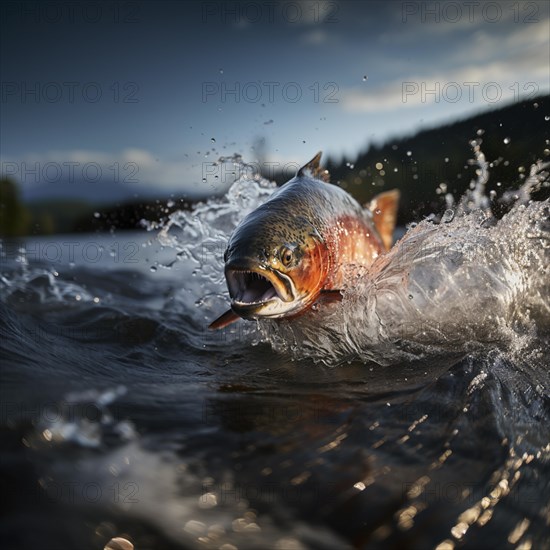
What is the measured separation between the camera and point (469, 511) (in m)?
2.00

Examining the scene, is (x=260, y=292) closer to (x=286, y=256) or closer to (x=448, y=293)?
(x=286, y=256)

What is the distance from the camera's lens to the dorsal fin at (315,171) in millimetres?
4477

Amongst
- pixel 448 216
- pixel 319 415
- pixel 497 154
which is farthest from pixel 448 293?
pixel 319 415

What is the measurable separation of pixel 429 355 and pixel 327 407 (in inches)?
54.4

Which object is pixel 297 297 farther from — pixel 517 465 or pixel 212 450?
pixel 517 465

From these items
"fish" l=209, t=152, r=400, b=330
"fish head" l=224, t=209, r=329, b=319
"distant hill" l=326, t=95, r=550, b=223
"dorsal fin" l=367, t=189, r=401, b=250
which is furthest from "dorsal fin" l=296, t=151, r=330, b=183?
"dorsal fin" l=367, t=189, r=401, b=250

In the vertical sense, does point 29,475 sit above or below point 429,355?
below

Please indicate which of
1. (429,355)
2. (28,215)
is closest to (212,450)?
(429,355)

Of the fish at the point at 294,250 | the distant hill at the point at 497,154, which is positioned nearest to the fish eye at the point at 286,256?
the fish at the point at 294,250

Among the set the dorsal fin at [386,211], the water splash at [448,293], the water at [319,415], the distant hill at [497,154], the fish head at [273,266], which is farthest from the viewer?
the dorsal fin at [386,211]

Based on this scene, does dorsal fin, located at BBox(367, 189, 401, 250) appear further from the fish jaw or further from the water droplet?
the fish jaw

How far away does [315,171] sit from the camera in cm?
473

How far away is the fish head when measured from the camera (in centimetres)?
322

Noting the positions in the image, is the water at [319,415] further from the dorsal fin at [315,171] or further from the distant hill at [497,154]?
the dorsal fin at [315,171]
